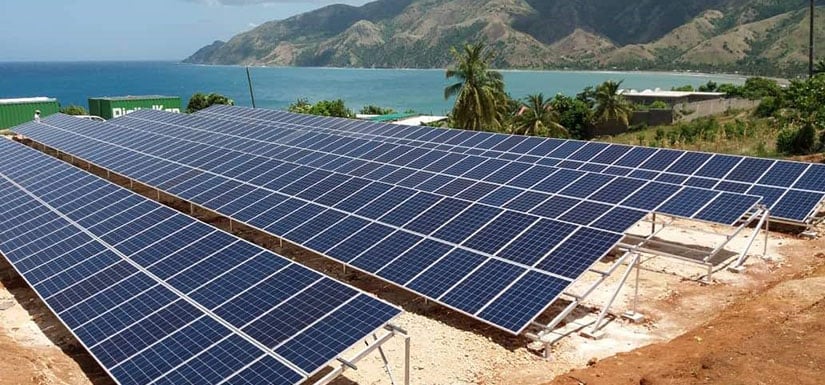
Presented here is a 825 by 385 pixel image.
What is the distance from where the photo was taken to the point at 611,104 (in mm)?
66750

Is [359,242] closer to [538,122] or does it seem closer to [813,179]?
[813,179]

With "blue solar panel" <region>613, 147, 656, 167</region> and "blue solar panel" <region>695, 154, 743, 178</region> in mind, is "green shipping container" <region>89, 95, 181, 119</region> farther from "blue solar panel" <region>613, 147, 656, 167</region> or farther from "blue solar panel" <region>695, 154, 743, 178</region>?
"blue solar panel" <region>695, 154, 743, 178</region>

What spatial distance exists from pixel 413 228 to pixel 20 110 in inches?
2269

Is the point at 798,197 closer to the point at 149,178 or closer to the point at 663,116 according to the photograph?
the point at 149,178

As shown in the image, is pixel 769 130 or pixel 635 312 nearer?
pixel 635 312

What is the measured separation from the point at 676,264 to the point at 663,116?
2166 inches

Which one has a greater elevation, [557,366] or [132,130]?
[132,130]

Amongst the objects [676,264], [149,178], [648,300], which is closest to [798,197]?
[676,264]

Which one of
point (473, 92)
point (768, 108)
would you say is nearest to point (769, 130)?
point (768, 108)

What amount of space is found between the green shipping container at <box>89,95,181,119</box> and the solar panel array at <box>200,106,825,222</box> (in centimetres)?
3501

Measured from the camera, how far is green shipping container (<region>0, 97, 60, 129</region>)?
59.7 m

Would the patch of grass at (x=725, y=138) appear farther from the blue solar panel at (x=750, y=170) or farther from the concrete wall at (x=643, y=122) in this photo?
the blue solar panel at (x=750, y=170)

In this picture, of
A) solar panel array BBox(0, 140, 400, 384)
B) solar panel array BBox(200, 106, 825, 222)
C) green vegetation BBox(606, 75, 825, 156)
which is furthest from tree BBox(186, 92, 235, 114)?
solar panel array BBox(0, 140, 400, 384)

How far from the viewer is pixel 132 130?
148ft
